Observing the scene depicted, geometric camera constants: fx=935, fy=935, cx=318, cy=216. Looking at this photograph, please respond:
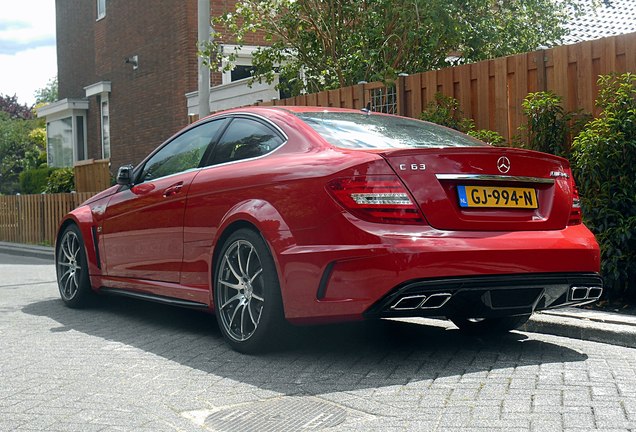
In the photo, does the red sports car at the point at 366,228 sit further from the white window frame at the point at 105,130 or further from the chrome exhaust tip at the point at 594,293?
the white window frame at the point at 105,130

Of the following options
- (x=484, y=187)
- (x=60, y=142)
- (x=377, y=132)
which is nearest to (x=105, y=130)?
(x=60, y=142)

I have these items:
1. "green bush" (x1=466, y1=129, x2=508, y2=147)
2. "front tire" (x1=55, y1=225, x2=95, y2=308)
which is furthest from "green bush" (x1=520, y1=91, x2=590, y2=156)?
"front tire" (x1=55, y1=225, x2=95, y2=308)

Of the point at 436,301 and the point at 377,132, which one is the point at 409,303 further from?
the point at 377,132

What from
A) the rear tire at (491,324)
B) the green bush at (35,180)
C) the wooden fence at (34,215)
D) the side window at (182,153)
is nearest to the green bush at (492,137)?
the rear tire at (491,324)

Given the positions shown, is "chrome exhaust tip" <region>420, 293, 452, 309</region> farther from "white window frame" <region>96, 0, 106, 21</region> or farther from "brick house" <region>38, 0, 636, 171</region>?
"white window frame" <region>96, 0, 106, 21</region>

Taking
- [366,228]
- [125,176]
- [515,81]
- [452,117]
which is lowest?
[366,228]

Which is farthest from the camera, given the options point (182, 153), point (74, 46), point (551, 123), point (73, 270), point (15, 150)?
point (15, 150)

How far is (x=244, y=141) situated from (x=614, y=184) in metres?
2.94

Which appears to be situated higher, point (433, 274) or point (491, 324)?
point (433, 274)

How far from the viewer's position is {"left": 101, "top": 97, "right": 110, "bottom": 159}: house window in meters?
28.3

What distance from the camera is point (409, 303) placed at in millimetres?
5051

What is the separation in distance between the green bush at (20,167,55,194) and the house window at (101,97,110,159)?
96.7 inches

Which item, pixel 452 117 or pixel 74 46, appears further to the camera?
pixel 74 46

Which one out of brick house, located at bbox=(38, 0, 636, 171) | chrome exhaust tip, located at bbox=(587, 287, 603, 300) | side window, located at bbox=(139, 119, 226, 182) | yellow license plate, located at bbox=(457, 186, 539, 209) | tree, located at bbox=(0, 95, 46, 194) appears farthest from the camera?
tree, located at bbox=(0, 95, 46, 194)
